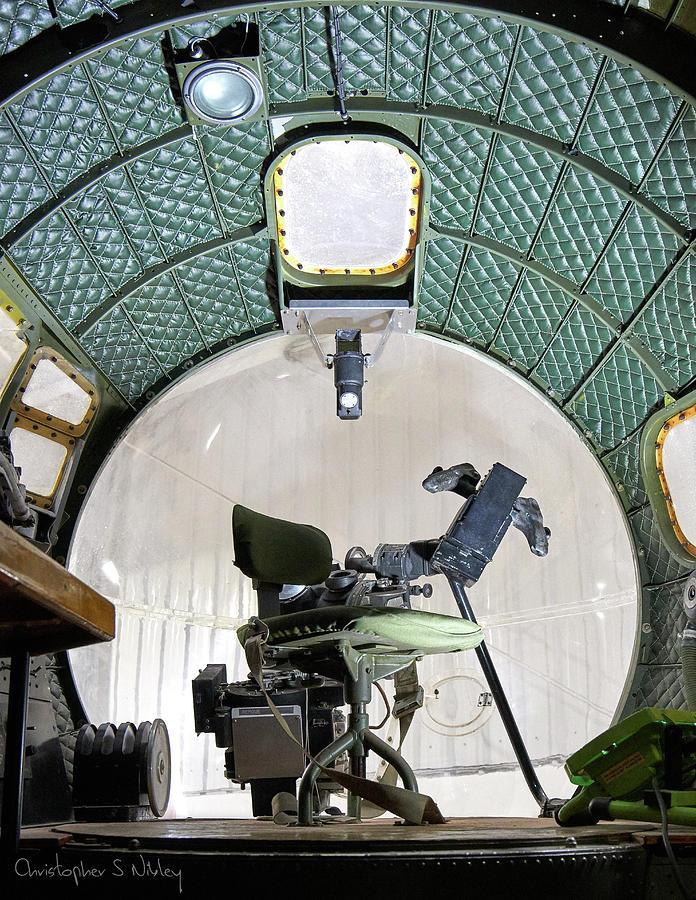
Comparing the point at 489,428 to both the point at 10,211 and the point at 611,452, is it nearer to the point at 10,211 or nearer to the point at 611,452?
the point at 611,452

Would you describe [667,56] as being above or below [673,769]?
above

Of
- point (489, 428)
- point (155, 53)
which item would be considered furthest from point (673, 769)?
point (489, 428)

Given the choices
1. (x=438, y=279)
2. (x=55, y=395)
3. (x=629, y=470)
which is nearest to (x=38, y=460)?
(x=55, y=395)

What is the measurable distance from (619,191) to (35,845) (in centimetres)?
343

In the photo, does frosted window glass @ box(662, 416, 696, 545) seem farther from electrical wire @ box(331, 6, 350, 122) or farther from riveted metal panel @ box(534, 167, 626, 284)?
electrical wire @ box(331, 6, 350, 122)

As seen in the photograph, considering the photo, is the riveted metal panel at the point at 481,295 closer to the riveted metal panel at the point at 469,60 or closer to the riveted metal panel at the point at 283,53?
the riveted metal panel at the point at 469,60

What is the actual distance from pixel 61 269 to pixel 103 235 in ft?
0.93

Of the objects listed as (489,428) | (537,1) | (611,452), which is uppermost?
(537,1)

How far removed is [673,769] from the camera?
79.2 inches

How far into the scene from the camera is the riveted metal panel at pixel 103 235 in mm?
4035

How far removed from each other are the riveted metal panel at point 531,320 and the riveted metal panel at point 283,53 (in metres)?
1.71

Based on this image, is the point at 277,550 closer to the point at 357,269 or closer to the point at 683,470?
the point at 357,269

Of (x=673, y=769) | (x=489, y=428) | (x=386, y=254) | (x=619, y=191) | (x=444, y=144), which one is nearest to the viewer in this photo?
(x=673, y=769)

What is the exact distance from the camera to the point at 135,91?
363 cm
